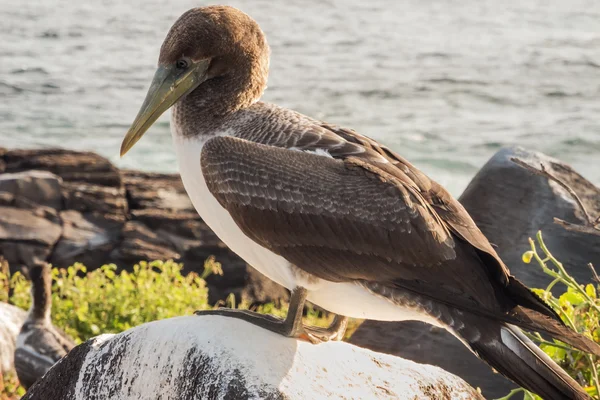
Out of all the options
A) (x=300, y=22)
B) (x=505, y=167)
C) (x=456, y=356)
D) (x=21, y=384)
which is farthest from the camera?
(x=300, y=22)

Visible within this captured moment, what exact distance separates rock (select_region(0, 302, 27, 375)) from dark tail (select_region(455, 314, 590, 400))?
5.50 metres

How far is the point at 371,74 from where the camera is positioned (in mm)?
23922

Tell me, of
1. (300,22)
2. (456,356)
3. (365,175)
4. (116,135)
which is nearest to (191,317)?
(365,175)

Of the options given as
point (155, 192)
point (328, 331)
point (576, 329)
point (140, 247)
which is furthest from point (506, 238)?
point (155, 192)

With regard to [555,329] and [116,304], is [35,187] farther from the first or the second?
[555,329]

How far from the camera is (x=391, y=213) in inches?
200

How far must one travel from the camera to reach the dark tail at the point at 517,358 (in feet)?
15.9

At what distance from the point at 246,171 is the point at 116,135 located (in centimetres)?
1493

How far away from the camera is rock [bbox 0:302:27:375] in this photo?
9352mm

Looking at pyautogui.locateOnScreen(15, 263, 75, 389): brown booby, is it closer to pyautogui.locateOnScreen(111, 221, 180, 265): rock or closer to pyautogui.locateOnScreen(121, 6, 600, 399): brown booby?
pyautogui.locateOnScreen(111, 221, 180, 265): rock

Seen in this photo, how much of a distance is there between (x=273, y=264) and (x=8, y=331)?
16.7 feet

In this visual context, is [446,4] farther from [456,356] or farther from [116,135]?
[456,356]

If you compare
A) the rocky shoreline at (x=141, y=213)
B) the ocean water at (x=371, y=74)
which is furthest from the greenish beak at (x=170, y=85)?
the ocean water at (x=371, y=74)

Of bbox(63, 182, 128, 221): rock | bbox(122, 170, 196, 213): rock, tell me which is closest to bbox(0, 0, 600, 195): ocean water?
bbox(122, 170, 196, 213): rock
